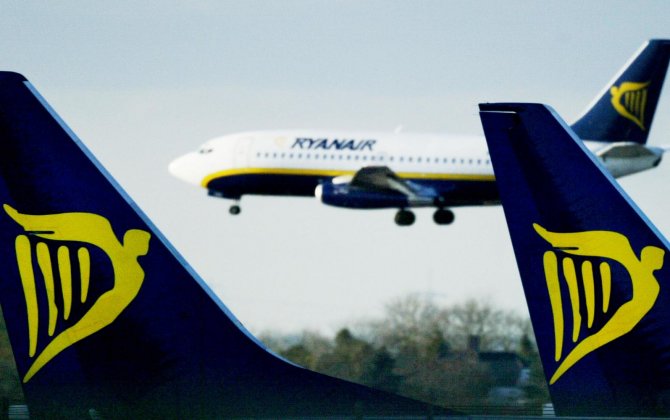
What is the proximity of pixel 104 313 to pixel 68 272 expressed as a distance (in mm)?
493

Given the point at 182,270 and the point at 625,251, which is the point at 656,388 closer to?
the point at 625,251

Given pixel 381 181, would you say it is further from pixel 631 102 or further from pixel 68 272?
pixel 68 272

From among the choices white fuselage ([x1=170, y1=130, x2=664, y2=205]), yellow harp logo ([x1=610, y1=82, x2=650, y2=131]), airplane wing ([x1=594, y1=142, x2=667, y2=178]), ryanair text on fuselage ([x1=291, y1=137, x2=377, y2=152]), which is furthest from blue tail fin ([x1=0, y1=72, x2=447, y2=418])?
yellow harp logo ([x1=610, y1=82, x2=650, y2=131])

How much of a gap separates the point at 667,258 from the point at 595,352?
1.01 meters

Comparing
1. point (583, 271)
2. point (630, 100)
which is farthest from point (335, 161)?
point (583, 271)

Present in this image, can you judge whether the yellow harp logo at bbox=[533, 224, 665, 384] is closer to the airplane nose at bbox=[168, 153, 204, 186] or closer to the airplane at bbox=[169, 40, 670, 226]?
the airplane at bbox=[169, 40, 670, 226]

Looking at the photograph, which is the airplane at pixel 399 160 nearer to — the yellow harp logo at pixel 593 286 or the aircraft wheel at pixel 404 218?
the aircraft wheel at pixel 404 218

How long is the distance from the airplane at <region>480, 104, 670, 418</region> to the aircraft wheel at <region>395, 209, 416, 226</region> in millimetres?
53986

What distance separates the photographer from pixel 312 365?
3381cm

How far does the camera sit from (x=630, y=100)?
2643 inches

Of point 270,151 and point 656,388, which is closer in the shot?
point 656,388

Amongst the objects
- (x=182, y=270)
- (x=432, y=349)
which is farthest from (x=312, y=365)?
(x=182, y=270)

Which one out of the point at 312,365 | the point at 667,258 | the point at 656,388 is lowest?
the point at 656,388

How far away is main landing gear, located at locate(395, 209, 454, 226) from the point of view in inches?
2638
